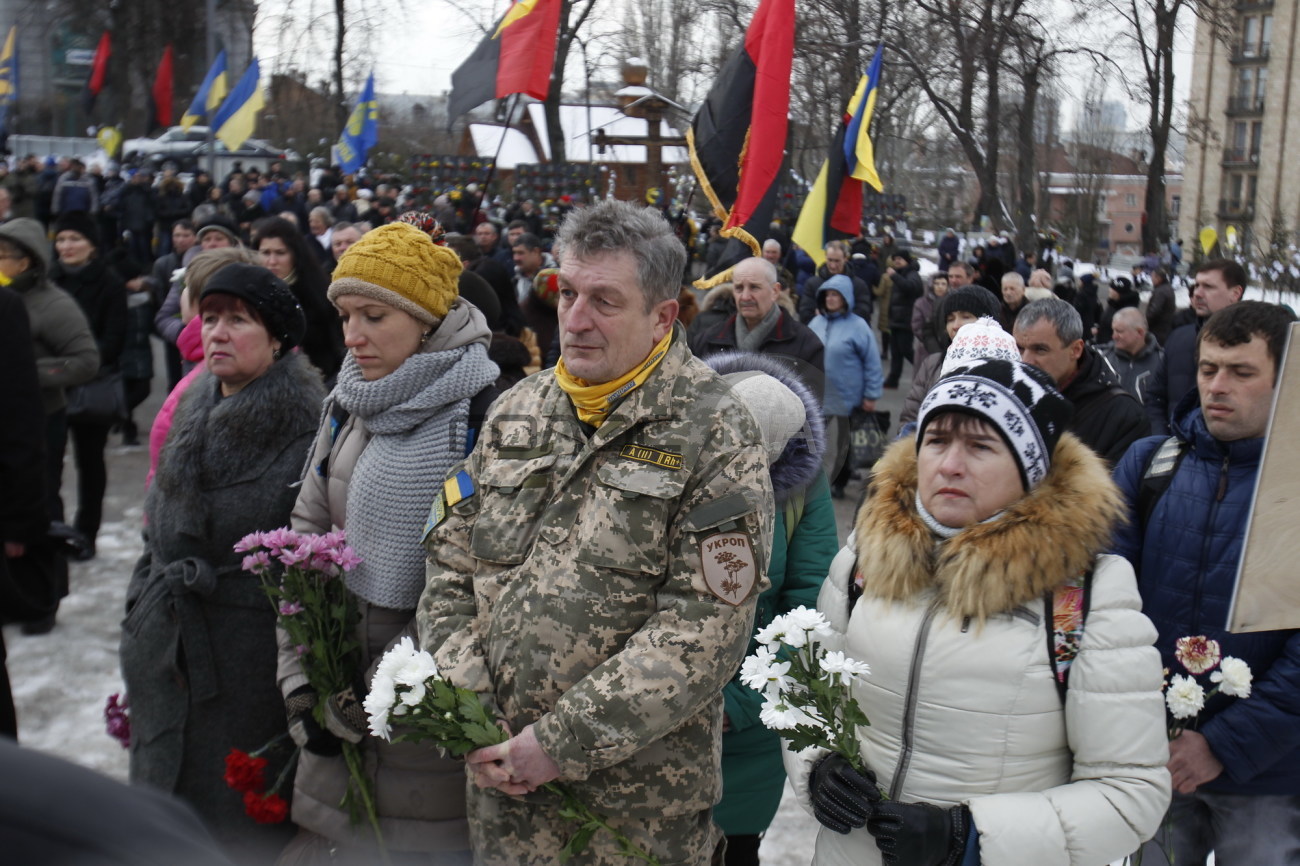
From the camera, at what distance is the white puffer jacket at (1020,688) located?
2.21m

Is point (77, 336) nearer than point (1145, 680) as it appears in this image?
No

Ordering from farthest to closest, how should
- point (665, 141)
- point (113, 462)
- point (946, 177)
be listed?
point (946, 177)
point (665, 141)
point (113, 462)

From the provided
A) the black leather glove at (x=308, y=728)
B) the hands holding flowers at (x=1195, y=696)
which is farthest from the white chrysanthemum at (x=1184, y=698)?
the black leather glove at (x=308, y=728)

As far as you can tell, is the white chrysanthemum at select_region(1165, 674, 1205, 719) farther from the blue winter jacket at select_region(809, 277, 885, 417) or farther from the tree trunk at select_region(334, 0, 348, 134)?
the tree trunk at select_region(334, 0, 348, 134)

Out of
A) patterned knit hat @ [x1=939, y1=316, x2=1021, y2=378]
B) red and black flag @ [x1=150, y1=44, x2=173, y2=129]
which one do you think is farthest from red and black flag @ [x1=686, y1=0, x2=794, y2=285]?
red and black flag @ [x1=150, y1=44, x2=173, y2=129]

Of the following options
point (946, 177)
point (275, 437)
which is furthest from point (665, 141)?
point (946, 177)

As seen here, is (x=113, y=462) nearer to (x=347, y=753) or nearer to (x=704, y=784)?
(x=347, y=753)

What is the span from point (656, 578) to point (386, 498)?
861 millimetres

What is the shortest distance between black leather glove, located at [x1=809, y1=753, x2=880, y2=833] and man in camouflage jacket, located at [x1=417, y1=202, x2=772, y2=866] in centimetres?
29

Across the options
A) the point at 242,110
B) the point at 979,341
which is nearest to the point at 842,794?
the point at 979,341

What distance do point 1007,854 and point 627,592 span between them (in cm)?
87

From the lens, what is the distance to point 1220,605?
298cm

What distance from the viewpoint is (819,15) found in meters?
23.2

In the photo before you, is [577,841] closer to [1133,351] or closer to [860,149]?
[860,149]
